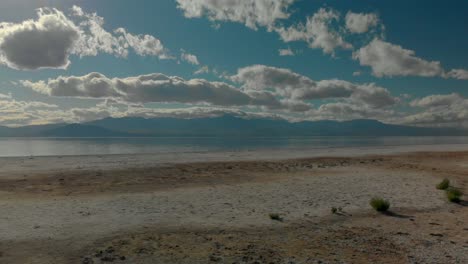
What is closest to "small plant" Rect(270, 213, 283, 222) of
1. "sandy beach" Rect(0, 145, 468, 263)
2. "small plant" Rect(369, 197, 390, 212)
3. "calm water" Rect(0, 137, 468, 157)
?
"sandy beach" Rect(0, 145, 468, 263)

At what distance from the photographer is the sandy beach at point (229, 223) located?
10219 mm

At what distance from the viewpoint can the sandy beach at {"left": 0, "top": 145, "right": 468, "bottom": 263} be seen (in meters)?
10.2

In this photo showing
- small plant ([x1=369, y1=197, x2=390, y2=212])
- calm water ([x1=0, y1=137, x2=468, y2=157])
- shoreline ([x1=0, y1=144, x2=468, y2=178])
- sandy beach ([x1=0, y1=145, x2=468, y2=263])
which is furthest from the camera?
calm water ([x1=0, y1=137, x2=468, y2=157])

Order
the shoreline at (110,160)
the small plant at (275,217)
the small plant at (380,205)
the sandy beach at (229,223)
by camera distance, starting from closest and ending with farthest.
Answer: the sandy beach at (229,223)
the small plant at (275,217)
the small plant at (380,205)
the shoreline at (110,160)

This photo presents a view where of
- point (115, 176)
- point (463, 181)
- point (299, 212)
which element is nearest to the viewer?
point (299, 212)

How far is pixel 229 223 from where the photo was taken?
1350 cm

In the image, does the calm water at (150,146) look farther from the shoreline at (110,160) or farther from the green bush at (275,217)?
the green bush at (275,217)

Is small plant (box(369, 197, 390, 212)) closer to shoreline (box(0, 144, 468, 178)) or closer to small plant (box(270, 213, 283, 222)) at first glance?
small plant (box(270, 213, 283, 222))

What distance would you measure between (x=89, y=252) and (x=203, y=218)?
16.6 ft

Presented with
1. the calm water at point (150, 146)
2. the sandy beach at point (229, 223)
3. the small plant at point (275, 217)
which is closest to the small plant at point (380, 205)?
the sandy beach at point (229, 223)

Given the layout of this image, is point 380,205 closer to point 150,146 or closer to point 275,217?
point 275,217

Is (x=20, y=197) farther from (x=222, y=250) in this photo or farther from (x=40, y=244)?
(x=222, y=250)

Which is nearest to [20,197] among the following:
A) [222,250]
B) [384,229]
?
[222,250]

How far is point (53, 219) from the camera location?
14.0 meters
